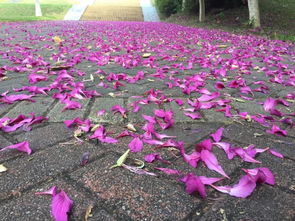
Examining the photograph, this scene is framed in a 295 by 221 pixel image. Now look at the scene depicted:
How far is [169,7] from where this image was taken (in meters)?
19.6

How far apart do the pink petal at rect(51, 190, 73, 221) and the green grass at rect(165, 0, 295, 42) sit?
9.04 meters

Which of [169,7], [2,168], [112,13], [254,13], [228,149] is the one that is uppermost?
[169,7]

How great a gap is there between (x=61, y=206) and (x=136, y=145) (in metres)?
0.63

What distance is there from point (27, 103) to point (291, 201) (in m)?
2.10

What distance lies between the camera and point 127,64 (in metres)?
4.04

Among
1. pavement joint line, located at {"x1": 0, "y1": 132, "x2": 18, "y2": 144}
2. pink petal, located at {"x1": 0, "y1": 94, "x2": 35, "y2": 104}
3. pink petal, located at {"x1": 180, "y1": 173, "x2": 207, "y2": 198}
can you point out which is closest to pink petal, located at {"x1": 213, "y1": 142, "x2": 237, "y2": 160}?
pink petal, located at {"x1": 180, "y1": 173, "x2": 207, "y2": 198}

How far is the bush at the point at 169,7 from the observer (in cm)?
1883

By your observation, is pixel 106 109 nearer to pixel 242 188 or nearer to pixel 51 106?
pixel 51 106

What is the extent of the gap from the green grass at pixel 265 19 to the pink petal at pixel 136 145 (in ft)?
27.6

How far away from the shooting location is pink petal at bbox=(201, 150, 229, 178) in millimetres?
1452

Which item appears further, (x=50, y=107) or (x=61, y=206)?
(x=50, y=107)

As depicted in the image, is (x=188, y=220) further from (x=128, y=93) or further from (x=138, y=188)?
(x=128, y=93)

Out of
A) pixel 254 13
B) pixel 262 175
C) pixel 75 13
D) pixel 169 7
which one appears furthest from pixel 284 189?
pixel 75 13

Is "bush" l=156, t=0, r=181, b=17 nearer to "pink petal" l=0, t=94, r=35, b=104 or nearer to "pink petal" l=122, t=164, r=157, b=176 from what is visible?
"pink petal" l=0, t=94, r=35, b=104
